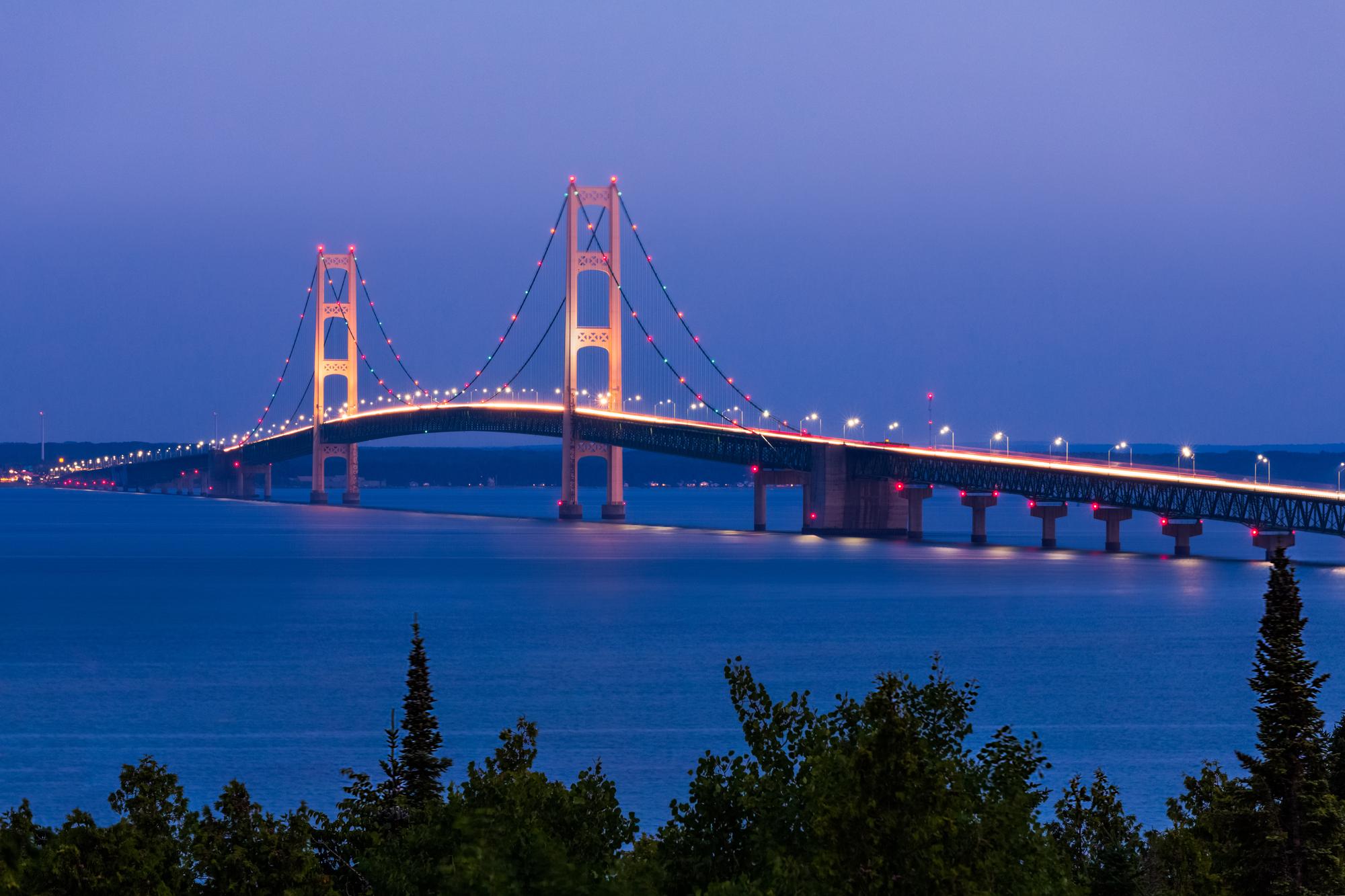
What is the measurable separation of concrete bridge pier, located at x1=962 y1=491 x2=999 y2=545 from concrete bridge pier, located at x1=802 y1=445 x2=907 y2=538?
377 cm

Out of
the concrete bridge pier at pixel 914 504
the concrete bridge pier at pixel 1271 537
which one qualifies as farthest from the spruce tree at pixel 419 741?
the concrete bridge pier at pixel 914 504

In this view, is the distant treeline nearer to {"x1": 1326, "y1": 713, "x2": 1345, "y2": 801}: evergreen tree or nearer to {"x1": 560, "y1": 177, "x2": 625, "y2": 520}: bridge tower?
{"x1": 1326, "y1": 713, "x2": 1345, "y2": 801}: evergreen tree

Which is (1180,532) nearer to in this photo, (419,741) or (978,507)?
(978,507)

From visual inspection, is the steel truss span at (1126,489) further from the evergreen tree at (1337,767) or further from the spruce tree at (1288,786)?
the spruce tree at (1288,786)

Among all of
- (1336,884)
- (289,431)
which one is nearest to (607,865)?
(1336,884)

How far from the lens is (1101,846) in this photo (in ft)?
60.0

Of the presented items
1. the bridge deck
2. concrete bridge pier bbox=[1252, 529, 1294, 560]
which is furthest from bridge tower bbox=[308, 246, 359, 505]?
concrete bridge pier bbox=[1252, 529, 1294, 560]

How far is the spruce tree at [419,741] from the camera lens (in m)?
16.8

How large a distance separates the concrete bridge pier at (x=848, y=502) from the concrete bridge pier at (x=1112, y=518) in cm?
1119

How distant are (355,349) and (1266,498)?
97.7m

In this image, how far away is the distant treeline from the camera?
455 inches

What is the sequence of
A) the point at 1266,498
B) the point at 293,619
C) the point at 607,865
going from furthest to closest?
the point at 1266,498
the point at 293,619
the point at 607,865

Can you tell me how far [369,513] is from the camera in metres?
158

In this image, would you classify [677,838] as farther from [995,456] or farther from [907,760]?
[995,456]
